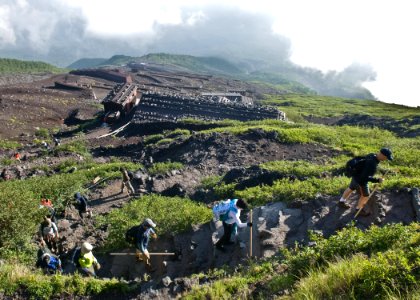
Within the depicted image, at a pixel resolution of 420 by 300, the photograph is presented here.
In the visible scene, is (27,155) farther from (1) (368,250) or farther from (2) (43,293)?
(1) (368,250)

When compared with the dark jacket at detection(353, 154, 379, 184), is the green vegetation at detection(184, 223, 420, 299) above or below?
below

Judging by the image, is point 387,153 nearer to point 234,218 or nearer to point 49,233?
point 234,218

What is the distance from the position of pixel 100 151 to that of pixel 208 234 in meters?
15.8

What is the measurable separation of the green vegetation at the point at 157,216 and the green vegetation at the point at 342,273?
344cm

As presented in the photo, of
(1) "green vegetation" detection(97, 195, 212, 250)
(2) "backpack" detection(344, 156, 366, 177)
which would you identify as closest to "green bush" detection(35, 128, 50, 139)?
(1) "green vegetation" detection(97, 195, 212, 250)

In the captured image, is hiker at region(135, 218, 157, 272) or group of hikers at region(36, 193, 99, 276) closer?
group of hikers at region(36, 193, 99, 276)

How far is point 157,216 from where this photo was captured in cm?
1193

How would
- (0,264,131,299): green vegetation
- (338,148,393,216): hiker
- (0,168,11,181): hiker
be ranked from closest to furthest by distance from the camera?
(0,264,131,299): green vegetation < (338,148,393,216): hiker < (0,168,11,181): hiker

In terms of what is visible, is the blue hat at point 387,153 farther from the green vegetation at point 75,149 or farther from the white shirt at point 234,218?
the green vegetation at point 75,149

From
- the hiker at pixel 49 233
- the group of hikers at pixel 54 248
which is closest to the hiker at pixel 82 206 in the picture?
the group of hikers at pixel 54 248

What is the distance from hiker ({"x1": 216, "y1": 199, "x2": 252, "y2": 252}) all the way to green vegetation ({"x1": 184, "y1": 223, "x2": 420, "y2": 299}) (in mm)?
1236

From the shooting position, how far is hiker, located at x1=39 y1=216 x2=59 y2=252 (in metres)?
10.9

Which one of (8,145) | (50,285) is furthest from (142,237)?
(8,145)

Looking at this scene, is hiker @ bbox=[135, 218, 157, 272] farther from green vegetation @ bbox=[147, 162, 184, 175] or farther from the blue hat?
green vegetation @ bbox=[147, 162, 184, 175]
